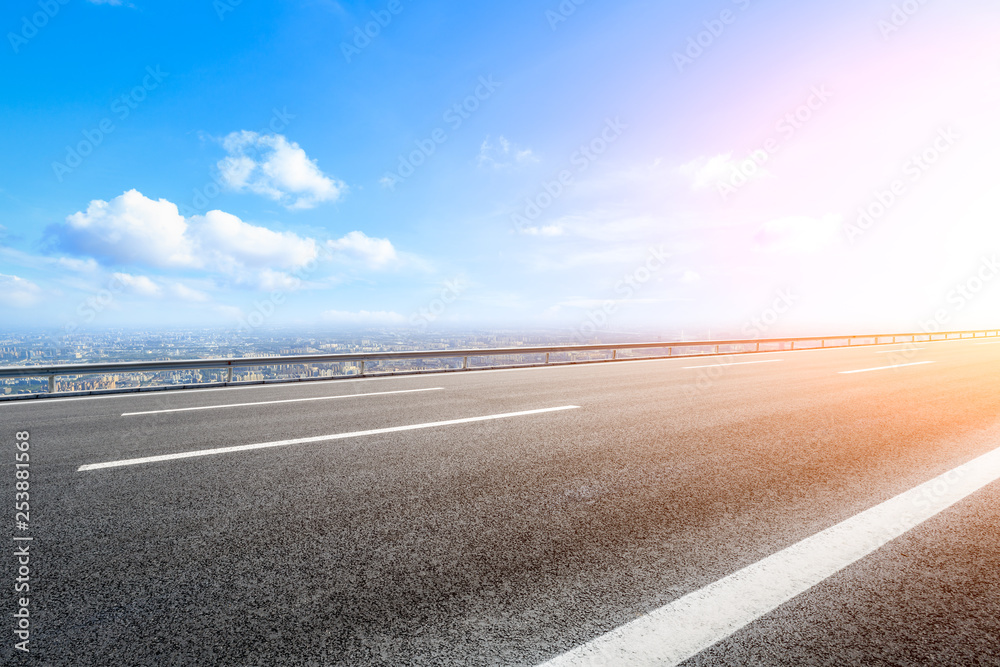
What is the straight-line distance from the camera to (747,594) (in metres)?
2.15

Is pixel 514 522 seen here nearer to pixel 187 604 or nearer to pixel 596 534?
pixel 596 534

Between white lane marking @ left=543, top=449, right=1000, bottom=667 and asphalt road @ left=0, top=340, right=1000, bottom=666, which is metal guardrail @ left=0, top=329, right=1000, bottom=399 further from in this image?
→ white lane marking @ left=543, top=449, right=1000, bottom=667

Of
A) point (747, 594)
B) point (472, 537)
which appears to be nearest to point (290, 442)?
point (472, 537)

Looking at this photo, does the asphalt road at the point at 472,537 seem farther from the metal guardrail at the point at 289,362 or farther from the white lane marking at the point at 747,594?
the metal guardrail at the point at 289,362

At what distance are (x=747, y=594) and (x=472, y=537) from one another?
5.00ft

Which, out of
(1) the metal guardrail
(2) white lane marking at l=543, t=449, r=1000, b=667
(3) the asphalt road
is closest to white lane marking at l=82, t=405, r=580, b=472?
(3) the asphalt road

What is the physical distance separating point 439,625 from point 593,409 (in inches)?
198

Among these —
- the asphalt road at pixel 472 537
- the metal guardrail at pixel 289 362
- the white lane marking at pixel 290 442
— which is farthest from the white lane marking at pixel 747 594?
the metal guardrail at pixel 289 362

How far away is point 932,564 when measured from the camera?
2.44 m

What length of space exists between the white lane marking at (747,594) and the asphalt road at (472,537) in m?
0.06

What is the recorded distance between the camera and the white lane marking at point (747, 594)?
175 centimetres

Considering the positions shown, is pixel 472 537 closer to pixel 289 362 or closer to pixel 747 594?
pixel 747 594

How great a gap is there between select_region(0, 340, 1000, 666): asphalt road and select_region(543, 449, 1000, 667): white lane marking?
0.18 feet

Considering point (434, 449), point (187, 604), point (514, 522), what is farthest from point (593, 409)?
point (187, 604)
